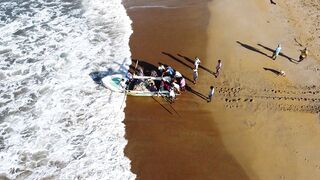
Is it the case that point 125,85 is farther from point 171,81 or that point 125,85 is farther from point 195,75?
point 195,75

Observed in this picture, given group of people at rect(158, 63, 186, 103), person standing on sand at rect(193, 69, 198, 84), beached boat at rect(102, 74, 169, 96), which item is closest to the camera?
group of people at rect(158, 63, 186, 103)

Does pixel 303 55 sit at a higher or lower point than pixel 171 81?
higher

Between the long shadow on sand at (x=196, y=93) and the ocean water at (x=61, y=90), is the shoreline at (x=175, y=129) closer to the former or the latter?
the long shadow on sand at (x=196, y=93)

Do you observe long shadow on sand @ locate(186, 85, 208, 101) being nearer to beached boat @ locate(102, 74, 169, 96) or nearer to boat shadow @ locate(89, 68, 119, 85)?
beached boat @ locate(102, 74, 169, 96)

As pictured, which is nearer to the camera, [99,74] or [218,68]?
[218,68]

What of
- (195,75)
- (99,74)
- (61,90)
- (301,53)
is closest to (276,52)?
(301,53)

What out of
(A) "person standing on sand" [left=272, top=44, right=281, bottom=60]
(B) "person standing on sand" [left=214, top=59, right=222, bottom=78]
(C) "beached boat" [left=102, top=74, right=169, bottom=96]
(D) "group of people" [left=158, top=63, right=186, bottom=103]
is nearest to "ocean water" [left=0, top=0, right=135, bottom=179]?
(C) "beached boat" [left=102, top=74, right=169, bottom=96]

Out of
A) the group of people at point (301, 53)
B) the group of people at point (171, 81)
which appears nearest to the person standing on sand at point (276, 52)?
the group of people at point (301, 53)
